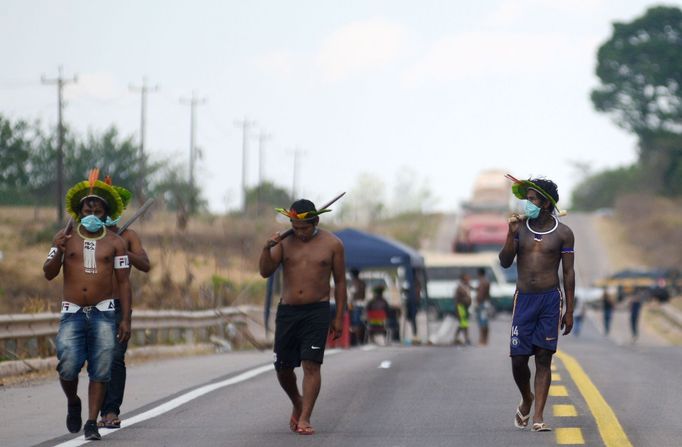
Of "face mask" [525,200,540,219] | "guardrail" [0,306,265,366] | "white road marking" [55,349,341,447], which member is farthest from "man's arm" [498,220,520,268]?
"guardrail" [0,306,265,366]

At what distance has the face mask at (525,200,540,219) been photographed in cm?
1176

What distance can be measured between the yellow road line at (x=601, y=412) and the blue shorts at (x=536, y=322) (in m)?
0.77

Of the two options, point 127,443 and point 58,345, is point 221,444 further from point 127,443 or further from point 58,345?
point 58,345

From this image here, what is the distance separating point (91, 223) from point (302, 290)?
1.70 m

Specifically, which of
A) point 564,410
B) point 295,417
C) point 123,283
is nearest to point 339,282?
point 295,417

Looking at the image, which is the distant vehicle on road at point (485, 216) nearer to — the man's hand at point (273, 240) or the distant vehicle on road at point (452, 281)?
the distant vehicle on road at point (452, 281)

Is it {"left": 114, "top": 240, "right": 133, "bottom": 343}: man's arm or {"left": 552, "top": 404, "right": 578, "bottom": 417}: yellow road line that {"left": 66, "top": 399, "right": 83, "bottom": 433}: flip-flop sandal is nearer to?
{"left": 114, "top": 240, "right": 133, "bottom": 343}: man's arm

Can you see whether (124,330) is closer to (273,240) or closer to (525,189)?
(273,240)

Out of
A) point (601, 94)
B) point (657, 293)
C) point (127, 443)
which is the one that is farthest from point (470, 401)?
point (601, 94)

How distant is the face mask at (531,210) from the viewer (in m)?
11.8

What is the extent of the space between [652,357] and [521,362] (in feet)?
39.3

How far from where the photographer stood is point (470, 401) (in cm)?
1409

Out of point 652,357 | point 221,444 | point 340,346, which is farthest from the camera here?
point 340,346

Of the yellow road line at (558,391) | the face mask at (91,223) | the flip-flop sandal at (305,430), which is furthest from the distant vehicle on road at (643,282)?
the face mask at (91,223)
